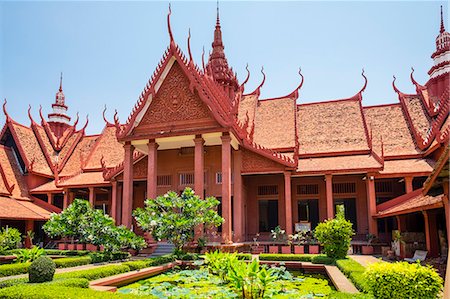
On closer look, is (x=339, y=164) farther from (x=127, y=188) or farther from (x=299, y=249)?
(x=127, y=188)

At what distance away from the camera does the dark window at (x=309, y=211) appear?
675 inches

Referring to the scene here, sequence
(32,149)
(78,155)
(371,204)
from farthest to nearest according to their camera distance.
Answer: (78,155) < (32,149) < (371,204)

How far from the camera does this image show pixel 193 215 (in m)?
12.2

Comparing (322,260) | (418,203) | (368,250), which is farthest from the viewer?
(368,250)

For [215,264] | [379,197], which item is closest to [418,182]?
[379,197]

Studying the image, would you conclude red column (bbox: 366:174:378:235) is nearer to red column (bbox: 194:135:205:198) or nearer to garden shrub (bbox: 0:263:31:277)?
red column (bbox: 194:135:205:198)

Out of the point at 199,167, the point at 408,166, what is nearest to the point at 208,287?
the point at 199,167

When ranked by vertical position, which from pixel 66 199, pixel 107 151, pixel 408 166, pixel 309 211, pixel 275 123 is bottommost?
pixel 309 211

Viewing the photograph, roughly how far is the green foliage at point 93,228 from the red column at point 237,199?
12.0 ft

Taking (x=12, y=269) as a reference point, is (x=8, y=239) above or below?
above

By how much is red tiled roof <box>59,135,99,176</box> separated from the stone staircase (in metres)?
9.65

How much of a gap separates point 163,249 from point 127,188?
2.90 meters

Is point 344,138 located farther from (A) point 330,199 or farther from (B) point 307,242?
(B) point 307,242

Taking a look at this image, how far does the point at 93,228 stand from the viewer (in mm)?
12227
